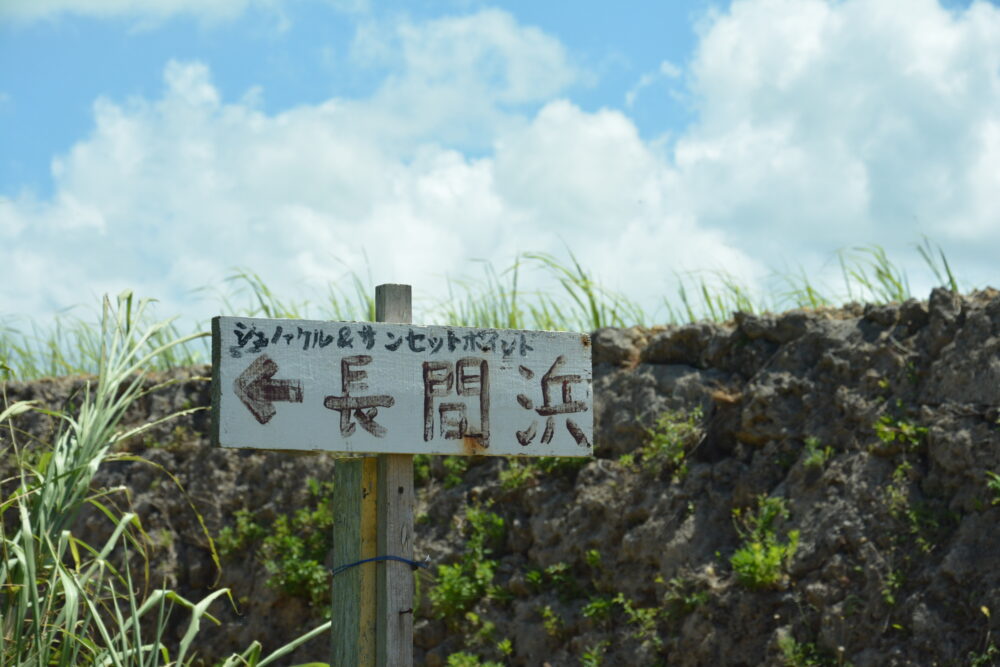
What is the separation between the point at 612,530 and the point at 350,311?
237 cm

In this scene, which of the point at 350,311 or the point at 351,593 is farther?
the point at 350,311

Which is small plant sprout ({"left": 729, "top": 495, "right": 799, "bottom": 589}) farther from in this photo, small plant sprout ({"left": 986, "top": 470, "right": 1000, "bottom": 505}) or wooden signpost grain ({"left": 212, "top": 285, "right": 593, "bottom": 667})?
wooden signpost grain ({"left": 212, "top": 285, "right": 593, "bottom": 667})

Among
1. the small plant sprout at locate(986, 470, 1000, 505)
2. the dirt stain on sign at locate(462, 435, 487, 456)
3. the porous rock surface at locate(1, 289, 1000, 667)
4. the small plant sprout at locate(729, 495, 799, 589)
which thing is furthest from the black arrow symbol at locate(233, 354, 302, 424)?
the small plant sprout at locate(986, 470, 1000, 505)

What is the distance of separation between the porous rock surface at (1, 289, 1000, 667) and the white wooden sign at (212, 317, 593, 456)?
1363 millimetres

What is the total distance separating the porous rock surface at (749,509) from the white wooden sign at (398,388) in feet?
4.47

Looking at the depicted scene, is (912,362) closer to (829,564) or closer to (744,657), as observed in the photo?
(829,564)

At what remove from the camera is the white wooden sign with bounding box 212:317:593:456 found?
2.62 meters

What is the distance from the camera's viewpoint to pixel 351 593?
2811 millimetres

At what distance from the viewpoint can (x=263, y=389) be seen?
2.63m

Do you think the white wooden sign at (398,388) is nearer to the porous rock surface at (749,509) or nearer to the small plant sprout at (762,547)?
the porous rock surface at (749,509)

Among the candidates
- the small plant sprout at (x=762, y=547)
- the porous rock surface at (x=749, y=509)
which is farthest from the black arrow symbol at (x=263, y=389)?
the small plant sprout at (x=762, y=547)

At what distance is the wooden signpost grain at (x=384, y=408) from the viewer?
263 centimetres

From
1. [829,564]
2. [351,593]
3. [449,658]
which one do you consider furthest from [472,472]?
[351,593]

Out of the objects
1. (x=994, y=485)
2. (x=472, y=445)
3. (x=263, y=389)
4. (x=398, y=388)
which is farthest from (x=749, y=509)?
(x=263, y=389)
